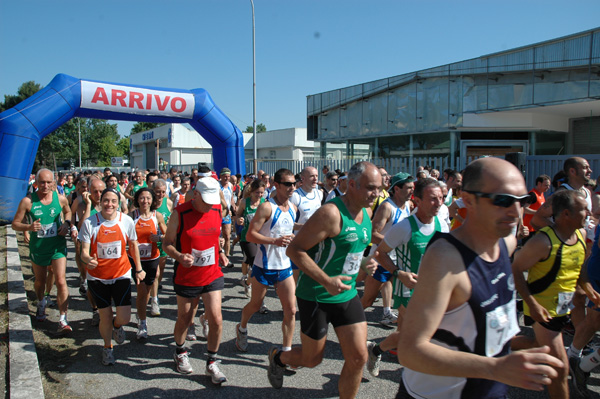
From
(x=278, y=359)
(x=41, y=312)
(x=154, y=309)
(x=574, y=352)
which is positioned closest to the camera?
(x=278, y=359)

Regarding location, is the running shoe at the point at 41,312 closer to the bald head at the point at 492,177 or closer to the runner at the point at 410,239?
the runner at the point at 410,239

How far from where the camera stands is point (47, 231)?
5730 mm

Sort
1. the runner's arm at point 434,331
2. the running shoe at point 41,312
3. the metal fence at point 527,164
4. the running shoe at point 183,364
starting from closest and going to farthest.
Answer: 1. the runner's arm at point 434,331
2. the running shoe at point 183,364
3. the running shoe at point 41,312
4. the metal fence at point 527,164

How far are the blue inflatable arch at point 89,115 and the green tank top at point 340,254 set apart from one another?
12.9 metres

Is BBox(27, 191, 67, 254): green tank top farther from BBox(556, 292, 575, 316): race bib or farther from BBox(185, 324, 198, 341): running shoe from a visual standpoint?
BBox(556, 292, 575, 316): race bib

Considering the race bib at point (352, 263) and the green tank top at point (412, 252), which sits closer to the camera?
the race bib at point (352, 263)

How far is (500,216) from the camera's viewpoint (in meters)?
1.70

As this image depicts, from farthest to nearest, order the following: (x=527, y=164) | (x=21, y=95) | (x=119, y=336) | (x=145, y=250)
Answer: (x=21, y=95) → (x=527, y=164) → (x=145, y=250) → (x=119, y=336)

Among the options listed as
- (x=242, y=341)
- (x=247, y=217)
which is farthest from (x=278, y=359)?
(x=247, y=217)

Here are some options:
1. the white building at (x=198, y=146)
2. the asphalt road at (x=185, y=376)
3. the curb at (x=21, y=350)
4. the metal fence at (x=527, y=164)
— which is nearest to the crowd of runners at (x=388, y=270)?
the asphalt road at (x=185, y=376)

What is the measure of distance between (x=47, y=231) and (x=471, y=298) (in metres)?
5.59

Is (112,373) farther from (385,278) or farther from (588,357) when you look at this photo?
(588,357)

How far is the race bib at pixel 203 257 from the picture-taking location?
431cm

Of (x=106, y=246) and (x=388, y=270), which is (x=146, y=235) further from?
A: (x=388, y=270)
